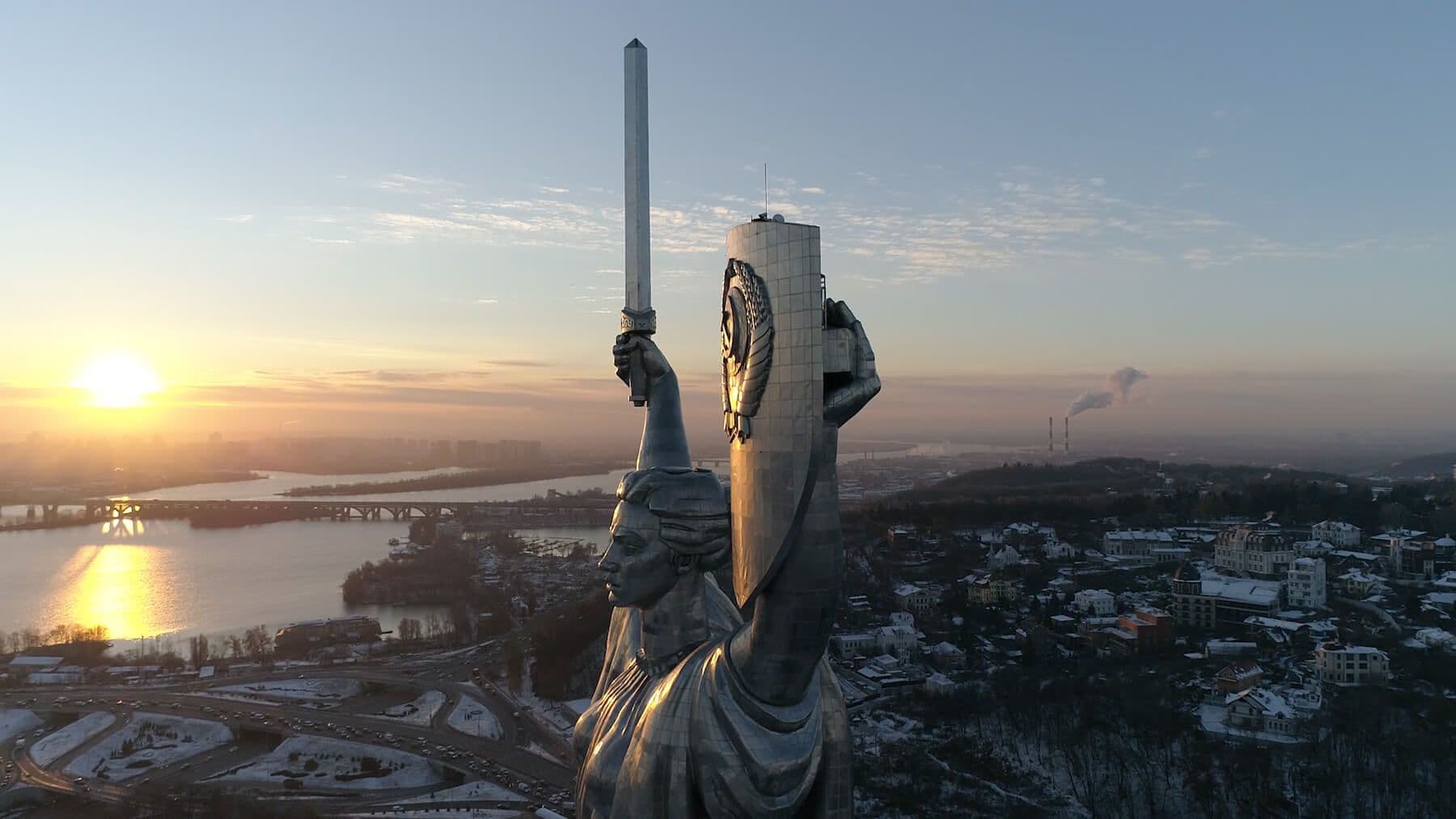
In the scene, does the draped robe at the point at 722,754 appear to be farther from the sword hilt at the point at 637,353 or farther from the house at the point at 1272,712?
the house at the point at 1272,712

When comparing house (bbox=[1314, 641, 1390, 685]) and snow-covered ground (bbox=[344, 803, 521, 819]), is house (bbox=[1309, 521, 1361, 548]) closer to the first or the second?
house (bbox=[1314, 641, 1390, 685])

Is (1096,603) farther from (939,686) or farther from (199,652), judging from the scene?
(199,652)

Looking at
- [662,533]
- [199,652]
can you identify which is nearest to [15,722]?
[199,652]

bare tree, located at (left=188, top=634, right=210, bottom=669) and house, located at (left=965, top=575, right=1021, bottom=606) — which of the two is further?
house, located at (left=965, top=575, right=1021, bottom=606)

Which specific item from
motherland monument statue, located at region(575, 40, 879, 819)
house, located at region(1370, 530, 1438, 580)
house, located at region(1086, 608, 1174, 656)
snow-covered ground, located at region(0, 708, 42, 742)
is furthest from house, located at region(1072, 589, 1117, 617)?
snow-covered ground, located at region(0, 708, 42, 742)

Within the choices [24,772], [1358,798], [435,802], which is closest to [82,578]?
[24,772]

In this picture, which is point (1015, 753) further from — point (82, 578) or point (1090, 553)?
point (82, 578)
